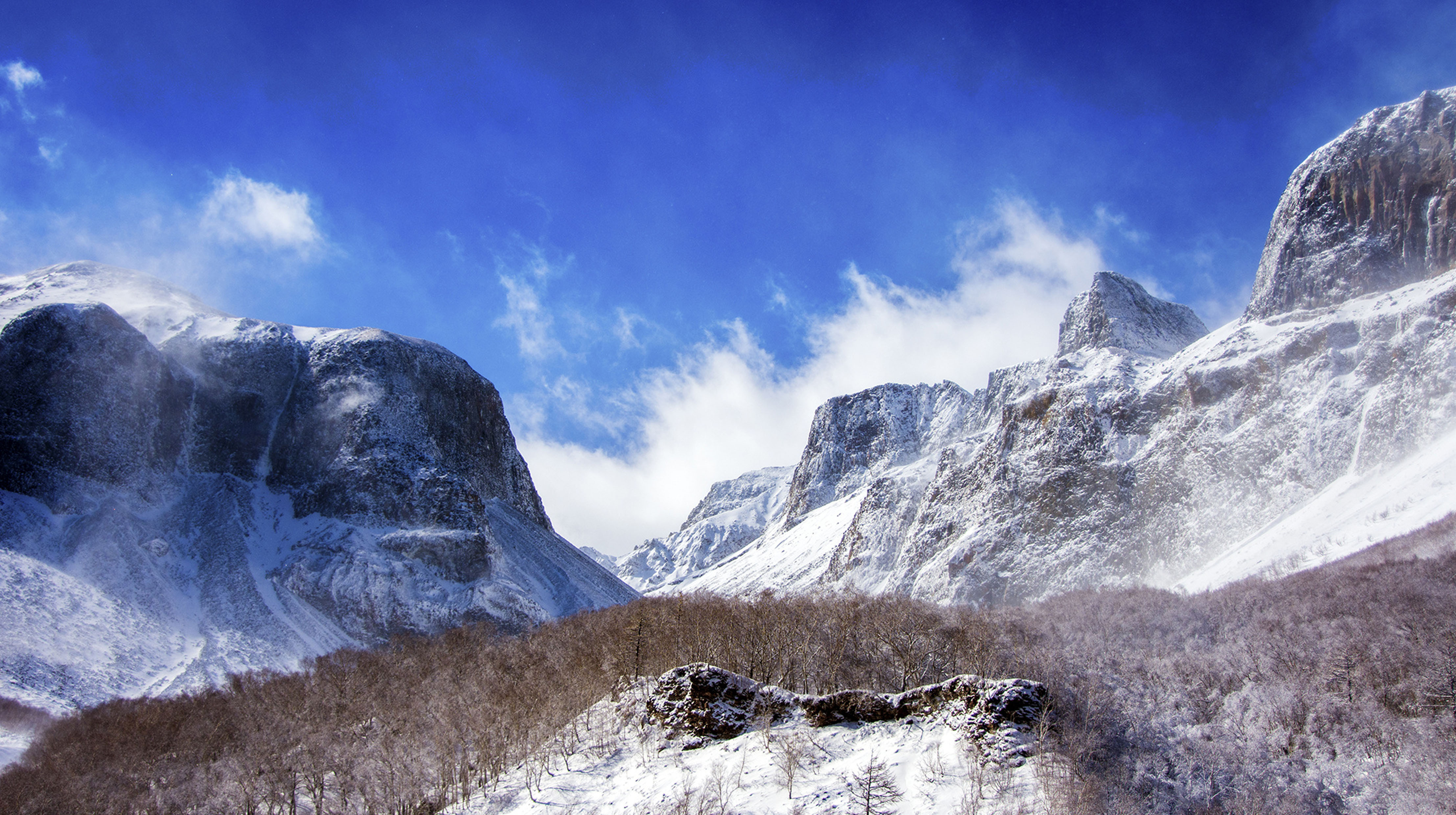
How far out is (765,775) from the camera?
14289 mm

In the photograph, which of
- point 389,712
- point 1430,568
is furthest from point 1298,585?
point 389,712

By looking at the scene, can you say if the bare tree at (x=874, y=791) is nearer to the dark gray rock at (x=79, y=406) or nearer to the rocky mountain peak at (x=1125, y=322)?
the dark gray rock at (x=79, y=406)

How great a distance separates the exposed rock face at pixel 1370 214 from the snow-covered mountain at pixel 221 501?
257ft

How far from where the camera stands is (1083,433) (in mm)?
80250

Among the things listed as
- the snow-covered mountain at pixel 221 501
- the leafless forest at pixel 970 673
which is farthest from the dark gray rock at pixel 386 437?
the leafless forest at pixel 970 673

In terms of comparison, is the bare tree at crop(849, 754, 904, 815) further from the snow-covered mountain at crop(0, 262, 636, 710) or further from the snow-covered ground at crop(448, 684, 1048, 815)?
the snow-covered mountain at crop(0, 262, 636, 710)

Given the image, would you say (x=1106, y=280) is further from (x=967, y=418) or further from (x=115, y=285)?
(x=115, y=285)

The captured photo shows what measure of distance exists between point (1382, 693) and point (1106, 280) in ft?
385

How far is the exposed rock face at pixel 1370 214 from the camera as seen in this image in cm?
7044

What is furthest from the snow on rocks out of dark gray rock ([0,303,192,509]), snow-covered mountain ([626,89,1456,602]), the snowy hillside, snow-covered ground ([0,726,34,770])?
dark gray rock ([0,303,192,509])

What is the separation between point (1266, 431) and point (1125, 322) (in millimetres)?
53396

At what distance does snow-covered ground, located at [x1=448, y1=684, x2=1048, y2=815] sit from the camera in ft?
41.5

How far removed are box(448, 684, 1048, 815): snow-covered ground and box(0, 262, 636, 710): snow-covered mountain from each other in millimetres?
44460

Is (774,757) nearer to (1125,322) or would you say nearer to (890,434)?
(1125,322)
